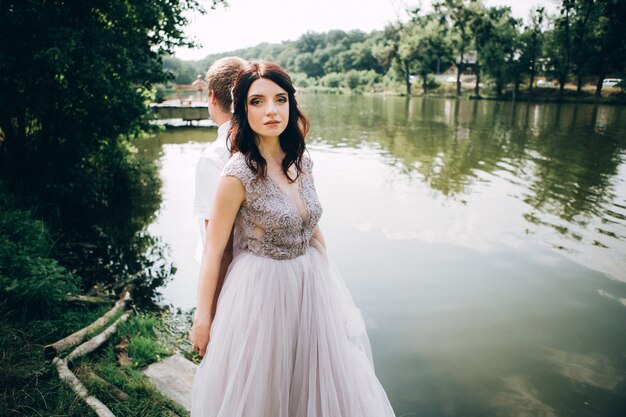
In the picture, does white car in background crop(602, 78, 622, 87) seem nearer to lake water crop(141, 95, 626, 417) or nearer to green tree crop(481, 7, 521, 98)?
green tree crop(481, 7, 521, 98)

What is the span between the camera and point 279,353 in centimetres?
203

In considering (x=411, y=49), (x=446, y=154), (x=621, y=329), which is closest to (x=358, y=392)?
(x=621, y=329)

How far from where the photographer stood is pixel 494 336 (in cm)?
490

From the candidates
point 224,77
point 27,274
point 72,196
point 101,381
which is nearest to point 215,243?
point 224,77

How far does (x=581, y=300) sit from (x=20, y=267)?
6.71m

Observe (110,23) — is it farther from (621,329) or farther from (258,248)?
(621,329)

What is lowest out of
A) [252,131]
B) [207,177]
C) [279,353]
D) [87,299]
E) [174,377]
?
[174,377]

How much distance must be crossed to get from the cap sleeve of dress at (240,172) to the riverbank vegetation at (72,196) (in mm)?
1976

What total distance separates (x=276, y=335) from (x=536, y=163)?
13663 mm

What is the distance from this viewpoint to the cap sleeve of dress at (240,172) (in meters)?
2.00

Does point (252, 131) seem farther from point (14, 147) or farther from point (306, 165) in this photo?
point (14, 147)

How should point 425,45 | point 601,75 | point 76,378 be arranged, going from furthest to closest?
1. point 425,45
2. point 601,75
3. point 76,378

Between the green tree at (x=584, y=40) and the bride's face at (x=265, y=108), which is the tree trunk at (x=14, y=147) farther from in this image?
the green tree at (x=584, y=40)

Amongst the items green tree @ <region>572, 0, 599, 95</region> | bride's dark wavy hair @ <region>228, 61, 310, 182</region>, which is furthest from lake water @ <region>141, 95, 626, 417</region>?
green tree @ <region>572, 0, 599, 95</region>
